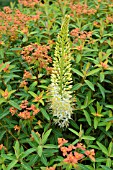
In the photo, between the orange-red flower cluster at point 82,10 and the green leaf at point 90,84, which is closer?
the green leaf at point 90,84

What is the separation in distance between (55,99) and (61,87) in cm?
8

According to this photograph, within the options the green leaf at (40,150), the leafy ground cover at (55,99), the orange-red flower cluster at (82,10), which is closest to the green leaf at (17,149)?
the leafy ground cover at (55,99)

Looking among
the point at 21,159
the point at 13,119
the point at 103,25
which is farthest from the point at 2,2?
the point at 21,159

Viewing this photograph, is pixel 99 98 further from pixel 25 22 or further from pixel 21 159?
pixel 25 22

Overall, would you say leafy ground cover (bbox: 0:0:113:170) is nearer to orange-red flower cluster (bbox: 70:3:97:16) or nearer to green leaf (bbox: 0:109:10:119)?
green leaf (bbox: 0:109:10:119)

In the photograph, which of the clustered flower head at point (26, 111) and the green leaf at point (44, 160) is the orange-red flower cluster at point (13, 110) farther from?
the green leaf at point (44, 160)

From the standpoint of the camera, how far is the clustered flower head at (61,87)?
1.91 meters

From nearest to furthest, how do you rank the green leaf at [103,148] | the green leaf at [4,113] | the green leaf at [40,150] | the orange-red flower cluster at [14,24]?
the green leaf at [40,150] → the green leaf at [103,148] → the green leaf at [4,113] → the orange-red flower cluster at [14,24]

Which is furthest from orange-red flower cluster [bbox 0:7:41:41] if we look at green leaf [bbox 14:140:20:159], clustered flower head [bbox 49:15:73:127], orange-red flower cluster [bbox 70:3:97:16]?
green leaf [bbox 14:140:20:159]

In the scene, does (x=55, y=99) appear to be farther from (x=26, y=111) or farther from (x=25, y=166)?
(x=25, y=166)

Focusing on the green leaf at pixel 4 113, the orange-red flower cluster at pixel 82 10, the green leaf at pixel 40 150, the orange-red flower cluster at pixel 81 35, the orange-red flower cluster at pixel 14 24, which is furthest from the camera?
the orange-red flower cluster at pixel 82 10

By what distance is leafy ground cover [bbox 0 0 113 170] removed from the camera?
1.96 m

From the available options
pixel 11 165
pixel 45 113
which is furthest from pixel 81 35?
pixel 11 165

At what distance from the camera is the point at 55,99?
2.02 metres
